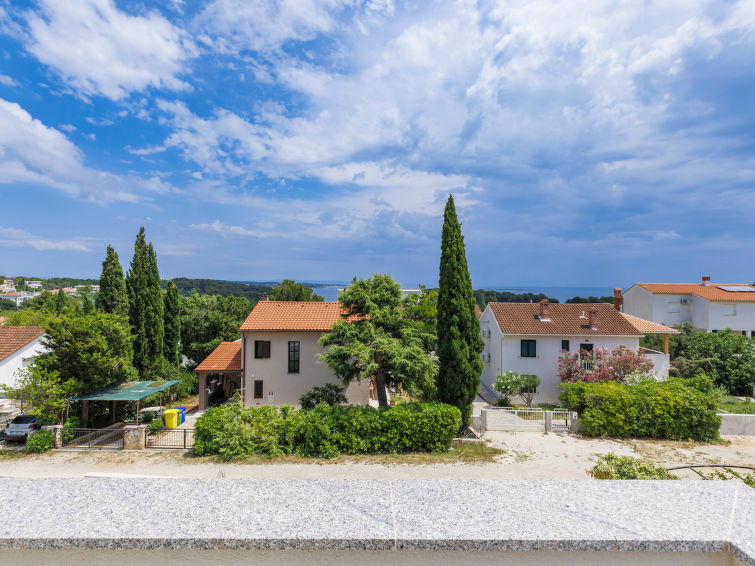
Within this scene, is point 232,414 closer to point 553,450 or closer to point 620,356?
point 553,450

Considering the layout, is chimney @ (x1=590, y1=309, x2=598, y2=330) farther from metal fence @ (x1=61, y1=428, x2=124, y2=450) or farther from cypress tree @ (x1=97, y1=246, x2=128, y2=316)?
cypress tree @ (x1=97, y1=246, x2=128, y2=316)

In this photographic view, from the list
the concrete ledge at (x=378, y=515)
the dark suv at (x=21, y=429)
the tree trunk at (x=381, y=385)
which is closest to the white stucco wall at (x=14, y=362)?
the dark suv at (x=21, y=429)

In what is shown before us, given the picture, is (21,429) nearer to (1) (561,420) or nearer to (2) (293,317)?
(2) (293,317)

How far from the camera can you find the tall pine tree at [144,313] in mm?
24666

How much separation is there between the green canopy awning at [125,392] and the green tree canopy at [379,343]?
26.1ft

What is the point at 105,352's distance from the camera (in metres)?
17.1

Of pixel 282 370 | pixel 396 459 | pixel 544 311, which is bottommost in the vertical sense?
pixel 396 459

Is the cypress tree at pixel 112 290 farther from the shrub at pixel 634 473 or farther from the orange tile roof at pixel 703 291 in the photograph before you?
the orange tile roof at pixel 703 291

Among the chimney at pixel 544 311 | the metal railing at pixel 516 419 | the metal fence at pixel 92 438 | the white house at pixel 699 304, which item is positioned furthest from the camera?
the white house at pixel 699 304

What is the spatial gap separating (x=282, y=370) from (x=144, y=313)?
35.0 ft

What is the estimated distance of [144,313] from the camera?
25094 millimetres

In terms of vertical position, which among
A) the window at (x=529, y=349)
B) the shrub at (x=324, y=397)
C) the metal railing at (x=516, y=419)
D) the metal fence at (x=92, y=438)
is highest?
the window at (x=529, y=349)

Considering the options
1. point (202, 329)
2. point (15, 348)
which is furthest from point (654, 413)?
point (15, 348)

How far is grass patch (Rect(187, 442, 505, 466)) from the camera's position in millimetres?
13930
